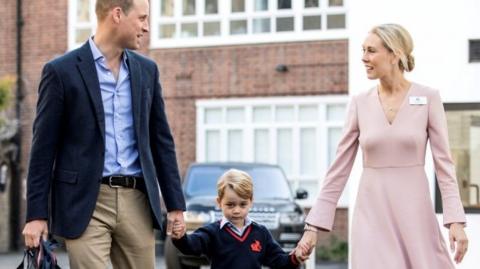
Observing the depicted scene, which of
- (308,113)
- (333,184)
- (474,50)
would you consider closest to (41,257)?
(333,184)

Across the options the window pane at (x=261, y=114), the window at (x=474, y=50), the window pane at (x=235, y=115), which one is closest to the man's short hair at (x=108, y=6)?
the window at (x=474, y=50)

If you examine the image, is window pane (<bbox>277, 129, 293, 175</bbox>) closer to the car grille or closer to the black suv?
the black suv

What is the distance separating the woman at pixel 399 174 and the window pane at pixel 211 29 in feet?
58.0

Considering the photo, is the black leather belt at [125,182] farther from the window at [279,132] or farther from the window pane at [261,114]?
the window pane at [261,114]

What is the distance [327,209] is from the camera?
589 centimetres

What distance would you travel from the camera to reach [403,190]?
5.54 m

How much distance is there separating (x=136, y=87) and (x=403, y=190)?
1394 millimetres

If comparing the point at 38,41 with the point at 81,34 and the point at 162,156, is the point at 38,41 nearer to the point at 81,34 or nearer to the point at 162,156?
the point at 81,34

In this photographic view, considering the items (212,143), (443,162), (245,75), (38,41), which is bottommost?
(443,162)

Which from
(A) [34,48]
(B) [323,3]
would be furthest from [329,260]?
(A) [34,48]

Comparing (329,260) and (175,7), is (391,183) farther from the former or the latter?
(175,7)

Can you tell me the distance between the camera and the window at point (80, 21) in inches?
942

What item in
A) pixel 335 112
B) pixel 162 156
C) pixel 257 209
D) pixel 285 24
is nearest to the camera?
pixel 162 156

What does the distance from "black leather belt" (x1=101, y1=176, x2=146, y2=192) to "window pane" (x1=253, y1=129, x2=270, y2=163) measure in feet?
56.3
